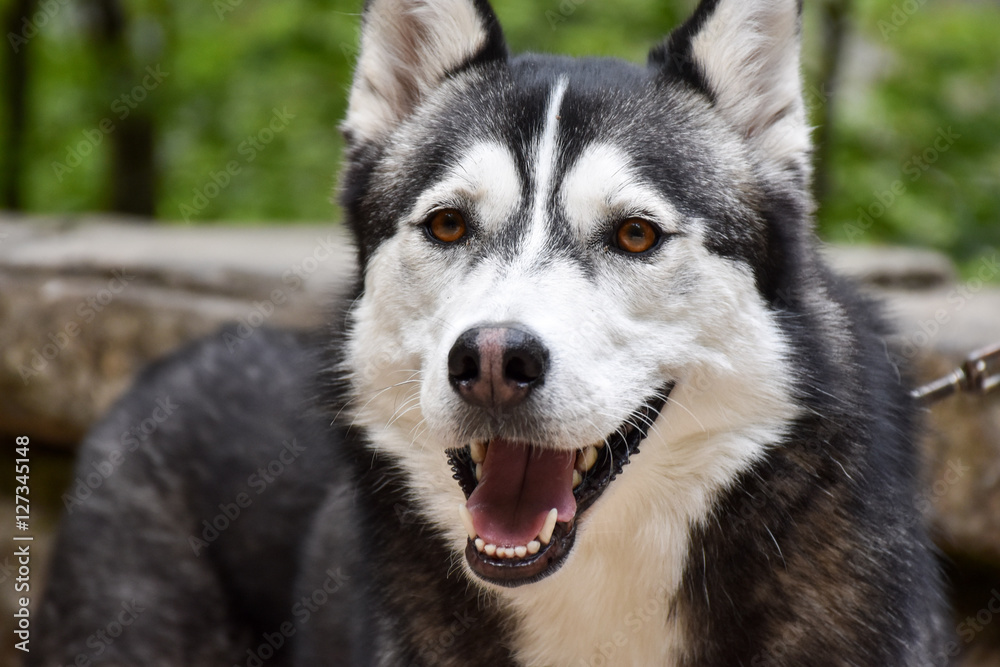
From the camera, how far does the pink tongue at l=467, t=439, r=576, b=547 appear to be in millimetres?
2238

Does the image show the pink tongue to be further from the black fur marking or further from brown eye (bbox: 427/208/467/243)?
the black fur marking

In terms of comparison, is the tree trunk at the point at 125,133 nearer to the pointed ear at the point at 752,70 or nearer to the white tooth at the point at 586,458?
the pointed ear at the point at 752,70

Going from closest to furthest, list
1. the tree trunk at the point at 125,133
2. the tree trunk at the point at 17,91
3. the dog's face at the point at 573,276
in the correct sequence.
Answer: the dog's face at the point at 573,276, the tree trunk at the point at 125,133, the tree trunk at the point at 17,91

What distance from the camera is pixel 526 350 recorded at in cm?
206

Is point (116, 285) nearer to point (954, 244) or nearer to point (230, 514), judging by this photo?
point (230, 514)

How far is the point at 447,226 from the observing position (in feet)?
8.31

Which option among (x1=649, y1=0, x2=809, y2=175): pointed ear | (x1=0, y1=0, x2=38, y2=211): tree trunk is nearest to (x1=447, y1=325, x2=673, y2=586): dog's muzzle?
(x1=649, y1=0, x2=809, y2=175): pointed ear

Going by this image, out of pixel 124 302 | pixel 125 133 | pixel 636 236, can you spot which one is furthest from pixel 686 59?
pixel 125 133

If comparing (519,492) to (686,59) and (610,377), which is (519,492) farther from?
(686,59)

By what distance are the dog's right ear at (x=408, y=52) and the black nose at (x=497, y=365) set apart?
1.13 metres

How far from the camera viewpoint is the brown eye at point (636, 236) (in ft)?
7.88

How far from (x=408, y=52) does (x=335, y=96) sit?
4.68 metres

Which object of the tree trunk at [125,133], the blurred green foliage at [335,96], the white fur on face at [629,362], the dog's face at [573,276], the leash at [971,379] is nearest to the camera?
the dog's face at [573,276]

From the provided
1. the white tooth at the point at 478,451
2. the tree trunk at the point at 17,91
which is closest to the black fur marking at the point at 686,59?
the white tooth at the point at 478,451
